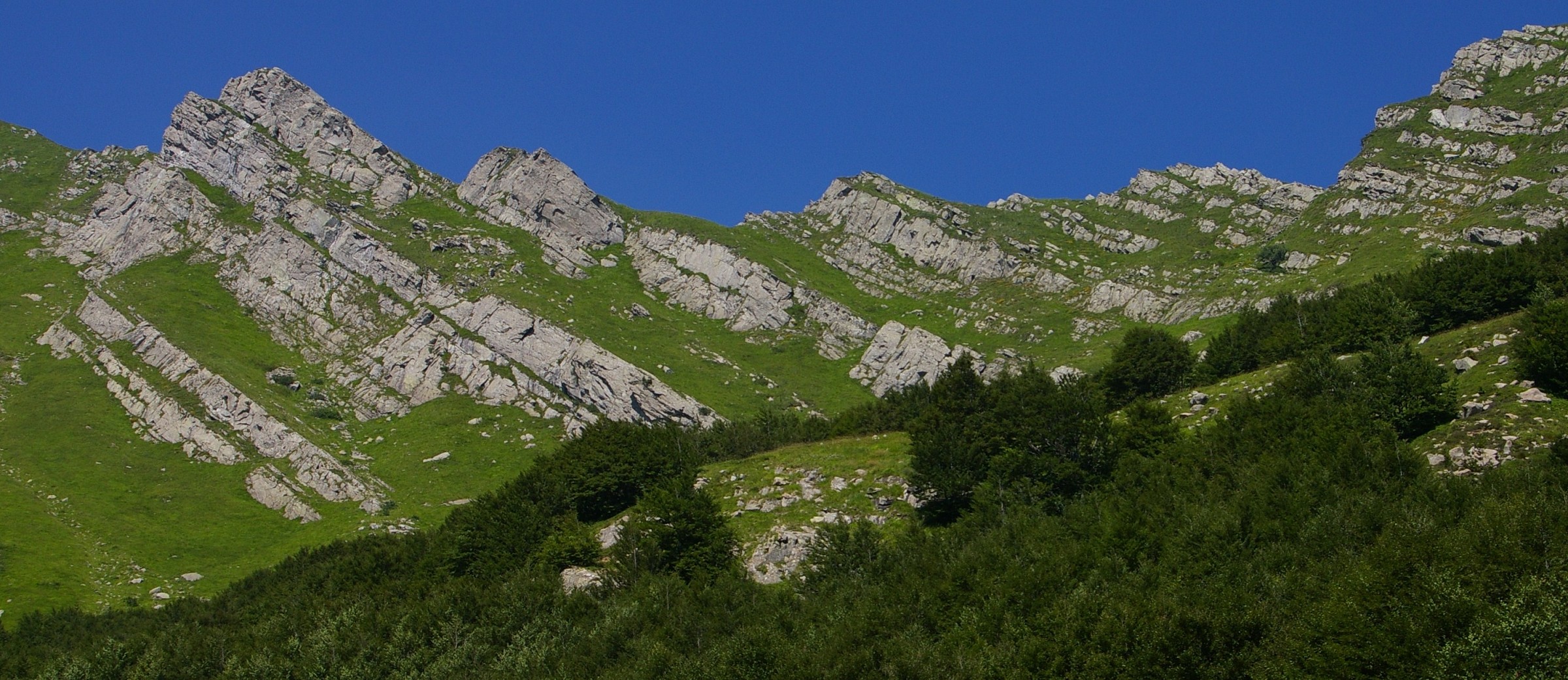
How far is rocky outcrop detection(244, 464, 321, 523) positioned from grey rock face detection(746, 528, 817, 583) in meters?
70.8

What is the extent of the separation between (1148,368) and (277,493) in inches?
4153

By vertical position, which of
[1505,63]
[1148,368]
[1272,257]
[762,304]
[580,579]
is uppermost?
[1505,63]

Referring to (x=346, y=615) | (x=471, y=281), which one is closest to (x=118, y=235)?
(x=471, y=281)

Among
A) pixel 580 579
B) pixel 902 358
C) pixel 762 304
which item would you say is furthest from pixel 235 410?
pixel 902 358

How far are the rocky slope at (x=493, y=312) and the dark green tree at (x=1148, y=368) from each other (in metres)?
51.9

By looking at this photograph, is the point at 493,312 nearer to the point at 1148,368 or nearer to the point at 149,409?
the point at 149,409

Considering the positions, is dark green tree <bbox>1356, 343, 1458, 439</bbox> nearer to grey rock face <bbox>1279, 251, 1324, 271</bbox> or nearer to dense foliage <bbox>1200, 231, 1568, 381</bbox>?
dense foliage <bbox>1200, 231, 1568, 381</bbox>

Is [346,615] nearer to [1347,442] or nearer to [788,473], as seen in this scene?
[788,473]

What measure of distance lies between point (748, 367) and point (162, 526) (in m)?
90.9

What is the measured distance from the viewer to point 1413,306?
269 ft

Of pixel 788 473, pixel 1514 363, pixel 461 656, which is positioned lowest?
pixel 461 656

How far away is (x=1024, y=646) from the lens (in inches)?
1820

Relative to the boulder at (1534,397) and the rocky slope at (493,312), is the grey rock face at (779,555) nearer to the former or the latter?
the boulder at (1534,397)

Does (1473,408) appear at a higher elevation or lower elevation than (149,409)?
lower
